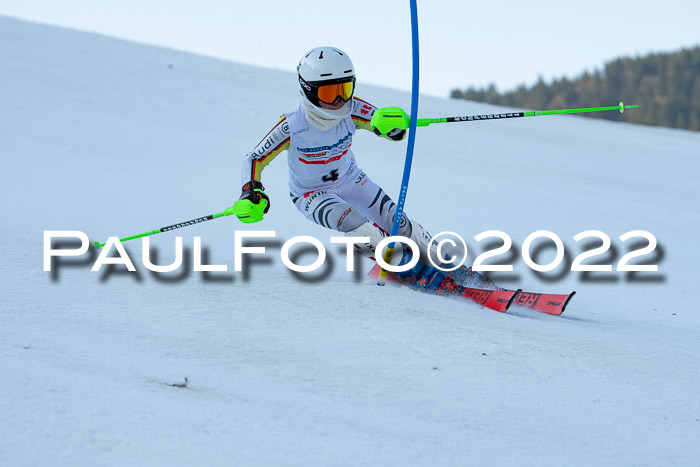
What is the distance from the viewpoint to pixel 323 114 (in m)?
3.96

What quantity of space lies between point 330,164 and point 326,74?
0.57m

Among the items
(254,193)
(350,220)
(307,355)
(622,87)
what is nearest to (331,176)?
(350,220)

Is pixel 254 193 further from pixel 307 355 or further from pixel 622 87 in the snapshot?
pixel 622 87

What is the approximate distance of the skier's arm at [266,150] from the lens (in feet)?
13.3

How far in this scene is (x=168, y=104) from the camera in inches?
456

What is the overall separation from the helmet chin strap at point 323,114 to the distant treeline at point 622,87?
1818 inches

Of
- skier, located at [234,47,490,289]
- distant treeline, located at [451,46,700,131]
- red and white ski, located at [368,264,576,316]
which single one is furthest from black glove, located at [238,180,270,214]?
distant treeline, located at [451,46,700,131]

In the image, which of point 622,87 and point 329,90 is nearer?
point 329,90

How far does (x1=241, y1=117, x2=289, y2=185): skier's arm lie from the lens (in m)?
4.07

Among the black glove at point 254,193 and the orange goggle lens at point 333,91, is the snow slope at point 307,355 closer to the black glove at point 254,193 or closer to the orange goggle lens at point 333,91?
the black glove at point 254,193

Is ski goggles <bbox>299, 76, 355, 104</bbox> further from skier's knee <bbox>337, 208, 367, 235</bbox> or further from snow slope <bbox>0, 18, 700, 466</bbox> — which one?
snow slope <bbox>0, 18, 700, 466</bbox>

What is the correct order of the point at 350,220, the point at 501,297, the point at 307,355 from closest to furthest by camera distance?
1. the point at 307,355
2. the point at 501,297
3. the point at 350,220

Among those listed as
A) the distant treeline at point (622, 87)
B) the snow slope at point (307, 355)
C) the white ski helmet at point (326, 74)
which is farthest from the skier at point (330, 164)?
the distant treeline at point (622, 87)

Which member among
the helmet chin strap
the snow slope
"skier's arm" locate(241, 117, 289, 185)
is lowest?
the snow slope
